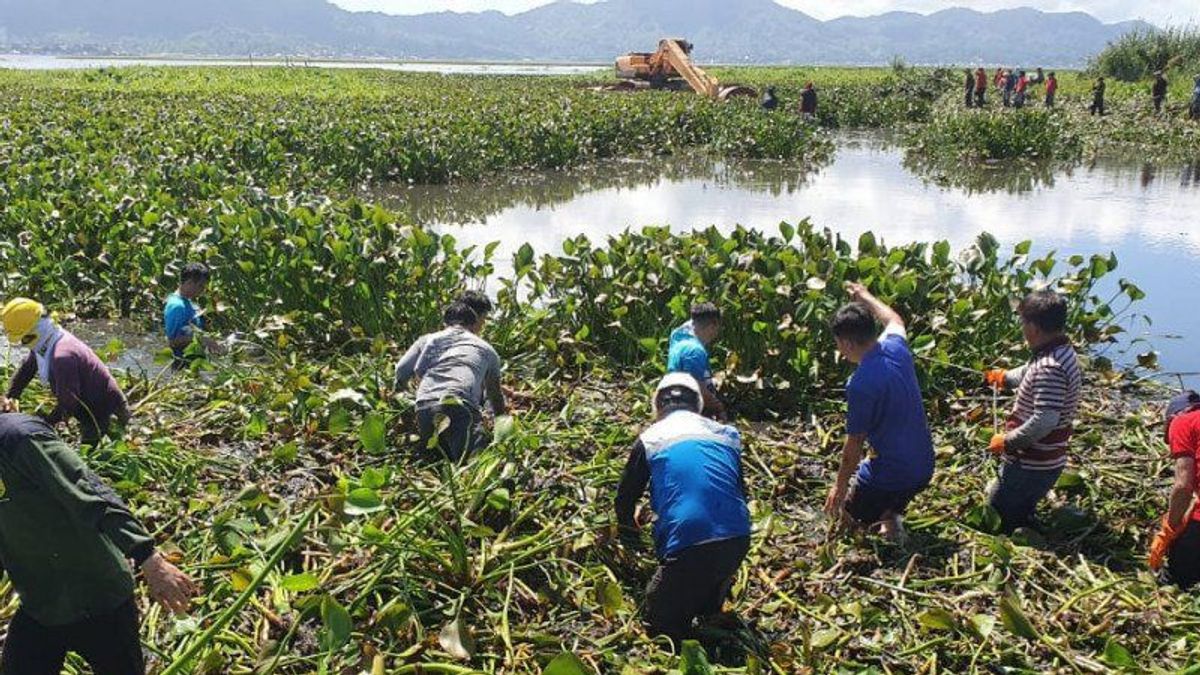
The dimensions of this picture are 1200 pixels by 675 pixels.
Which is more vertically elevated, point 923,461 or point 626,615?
point 923,461

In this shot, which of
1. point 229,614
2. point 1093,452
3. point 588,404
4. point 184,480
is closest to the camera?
point 229,614

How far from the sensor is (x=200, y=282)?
6.27 meters

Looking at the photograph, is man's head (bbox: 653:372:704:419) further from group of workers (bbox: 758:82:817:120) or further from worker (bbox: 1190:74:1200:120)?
worker (bbox: 1190:74:1200:120)

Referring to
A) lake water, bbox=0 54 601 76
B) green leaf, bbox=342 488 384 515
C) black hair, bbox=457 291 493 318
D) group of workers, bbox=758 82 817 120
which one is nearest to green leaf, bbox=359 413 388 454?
green leaf, bbox=342 488 384 515

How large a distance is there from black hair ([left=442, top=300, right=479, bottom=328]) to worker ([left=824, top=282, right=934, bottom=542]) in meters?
2.17

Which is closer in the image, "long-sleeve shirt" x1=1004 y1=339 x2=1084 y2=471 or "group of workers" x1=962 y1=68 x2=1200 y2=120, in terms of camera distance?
"long-sleeve shirt" x1=1004 y1=339 x2=1084 y2=471

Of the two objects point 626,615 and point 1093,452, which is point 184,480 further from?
point 1093,452

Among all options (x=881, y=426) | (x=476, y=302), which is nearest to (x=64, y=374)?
(x=476, y=302)

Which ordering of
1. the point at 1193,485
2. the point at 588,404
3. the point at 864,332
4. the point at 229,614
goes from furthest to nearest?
the point at 588,404 < the point at 864,332 < the point at 1193,485 < the point at 229,614

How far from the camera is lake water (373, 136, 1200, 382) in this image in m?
11.1

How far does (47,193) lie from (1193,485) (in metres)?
10.9

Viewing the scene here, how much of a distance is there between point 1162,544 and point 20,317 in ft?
17.3

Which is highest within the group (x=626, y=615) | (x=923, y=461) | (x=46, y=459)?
(x=46, y=459)

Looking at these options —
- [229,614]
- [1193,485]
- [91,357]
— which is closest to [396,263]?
[91,357]
